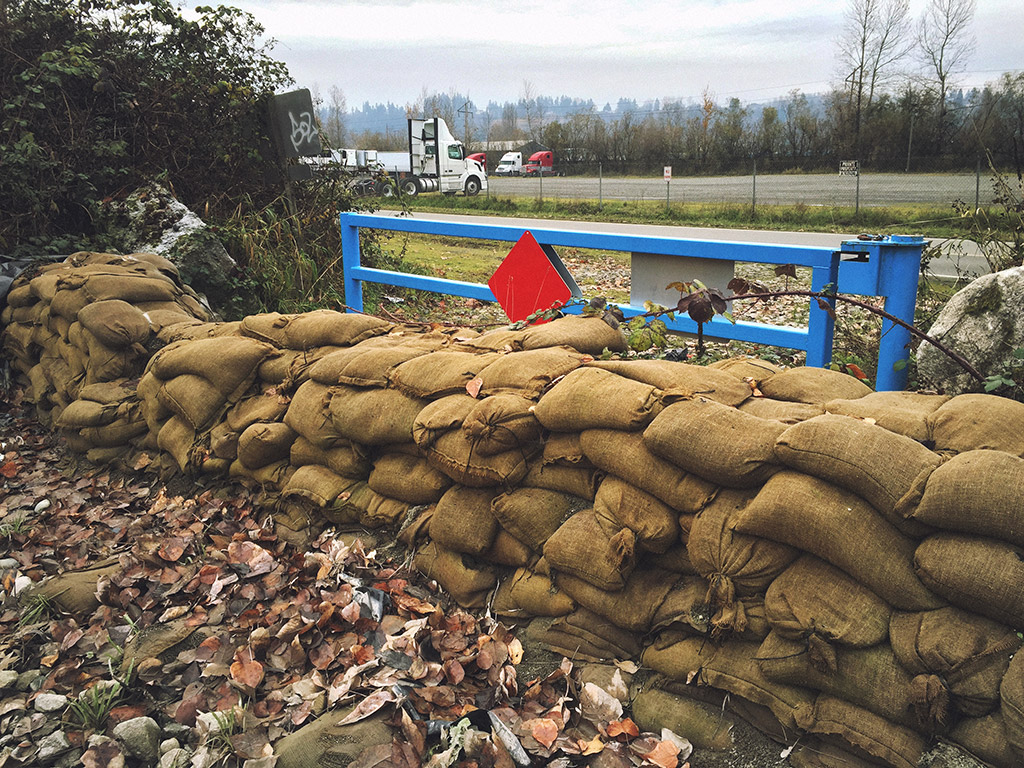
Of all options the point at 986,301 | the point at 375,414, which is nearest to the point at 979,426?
the point at 375,414

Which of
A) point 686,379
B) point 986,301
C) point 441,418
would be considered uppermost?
point 986,301

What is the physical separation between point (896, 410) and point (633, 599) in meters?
1.06

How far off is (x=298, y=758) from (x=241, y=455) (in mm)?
2056

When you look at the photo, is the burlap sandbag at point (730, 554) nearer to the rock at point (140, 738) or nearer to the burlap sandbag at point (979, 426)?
the burlap sandbag at point (979, 426)

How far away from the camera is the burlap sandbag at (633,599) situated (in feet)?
8.45

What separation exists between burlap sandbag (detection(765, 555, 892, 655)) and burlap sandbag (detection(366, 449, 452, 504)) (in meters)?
1.53

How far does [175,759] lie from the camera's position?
97.9 inches

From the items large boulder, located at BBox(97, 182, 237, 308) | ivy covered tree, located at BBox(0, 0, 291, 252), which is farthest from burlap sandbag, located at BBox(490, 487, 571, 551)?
ivy covered tree, located at BBox(0, 0, 291, 252)

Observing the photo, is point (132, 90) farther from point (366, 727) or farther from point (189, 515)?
point (366, 727)

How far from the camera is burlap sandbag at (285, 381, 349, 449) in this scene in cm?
376

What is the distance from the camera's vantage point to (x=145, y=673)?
113 inches

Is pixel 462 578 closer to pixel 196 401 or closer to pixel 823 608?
pixel 823 608

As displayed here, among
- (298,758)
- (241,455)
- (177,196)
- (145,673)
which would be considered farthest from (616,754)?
(177,196)

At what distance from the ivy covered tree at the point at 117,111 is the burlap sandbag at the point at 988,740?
29.4 ft
